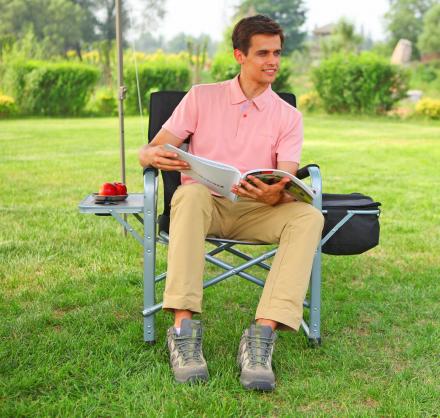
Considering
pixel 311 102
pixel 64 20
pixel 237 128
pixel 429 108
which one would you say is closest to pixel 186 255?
pixel 237 128

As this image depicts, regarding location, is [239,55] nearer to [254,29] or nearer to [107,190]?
[254,29]

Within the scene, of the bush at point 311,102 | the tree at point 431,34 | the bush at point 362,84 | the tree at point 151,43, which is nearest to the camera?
the bush at point 362,84

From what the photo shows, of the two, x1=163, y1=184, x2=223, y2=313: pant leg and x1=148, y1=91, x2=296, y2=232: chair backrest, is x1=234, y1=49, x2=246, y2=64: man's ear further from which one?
x1=163, y1=184, x2=223, y2=313: pant leg

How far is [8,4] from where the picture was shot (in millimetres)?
33344

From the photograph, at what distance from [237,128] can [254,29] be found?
0.34 metres

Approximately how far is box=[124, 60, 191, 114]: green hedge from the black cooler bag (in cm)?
1389

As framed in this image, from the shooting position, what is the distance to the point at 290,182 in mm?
2283

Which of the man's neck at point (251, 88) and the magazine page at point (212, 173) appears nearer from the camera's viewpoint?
the magazine page at point (212, 173)

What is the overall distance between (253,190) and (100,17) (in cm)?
3401

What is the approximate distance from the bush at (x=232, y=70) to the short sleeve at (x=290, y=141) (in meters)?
13.8

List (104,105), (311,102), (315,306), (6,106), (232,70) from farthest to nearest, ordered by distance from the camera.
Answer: (232,70), (104,105), (311,102), (6,106), (315,306)

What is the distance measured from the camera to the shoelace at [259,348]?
2.13 m

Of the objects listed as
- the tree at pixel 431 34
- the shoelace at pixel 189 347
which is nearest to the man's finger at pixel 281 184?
the shoelace at pixel 189 347

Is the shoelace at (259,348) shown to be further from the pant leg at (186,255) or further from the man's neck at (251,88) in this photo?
the man's neck at (251,88)
